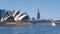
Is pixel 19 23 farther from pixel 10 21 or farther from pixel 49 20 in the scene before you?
pixel 49 20

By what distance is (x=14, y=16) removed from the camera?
53469mm

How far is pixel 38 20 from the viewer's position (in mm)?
69625

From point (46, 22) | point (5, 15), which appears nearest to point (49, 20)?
point (46, 22)

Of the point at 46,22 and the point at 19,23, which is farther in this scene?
Answer: the point at 46,22

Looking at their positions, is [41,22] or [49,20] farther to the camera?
[49,20]

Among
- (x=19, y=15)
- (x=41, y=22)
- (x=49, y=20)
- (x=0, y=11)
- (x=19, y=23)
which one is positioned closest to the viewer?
(x=19, y=15)

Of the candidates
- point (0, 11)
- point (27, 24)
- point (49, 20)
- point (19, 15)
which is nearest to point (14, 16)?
point (19, 15)

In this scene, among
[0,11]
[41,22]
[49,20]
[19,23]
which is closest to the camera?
Result: [19,23]

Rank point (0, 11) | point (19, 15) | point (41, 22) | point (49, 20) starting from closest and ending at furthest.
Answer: point (19, 15) → point (0, 11) → point (41, 22) → point (49, 20)

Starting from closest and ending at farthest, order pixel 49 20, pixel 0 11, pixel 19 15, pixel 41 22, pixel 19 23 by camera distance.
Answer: pixel 19 15, pixel 19 23, pixel 0 11, pixel 41 22, pixel 49 20

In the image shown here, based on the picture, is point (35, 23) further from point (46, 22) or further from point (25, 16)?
point (25, 16)

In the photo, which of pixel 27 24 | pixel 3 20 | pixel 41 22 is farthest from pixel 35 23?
pixel 3 20

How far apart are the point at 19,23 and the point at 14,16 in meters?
2.98

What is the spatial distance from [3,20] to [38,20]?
1597 cm
